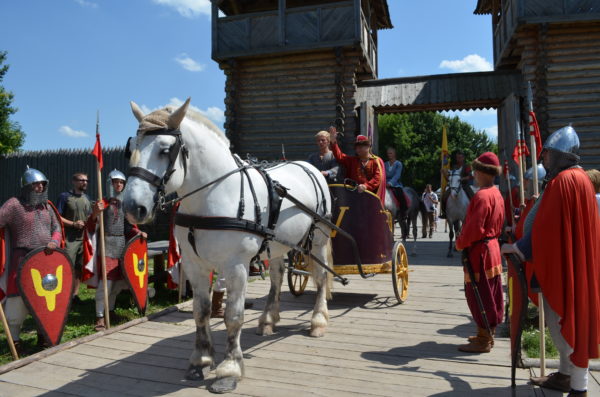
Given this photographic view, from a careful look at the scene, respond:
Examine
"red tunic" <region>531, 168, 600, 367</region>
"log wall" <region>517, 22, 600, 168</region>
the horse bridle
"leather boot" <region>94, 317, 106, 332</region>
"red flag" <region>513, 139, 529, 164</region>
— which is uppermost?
"log wall" <region>517, 22, 600, 168</region>

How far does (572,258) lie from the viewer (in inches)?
108

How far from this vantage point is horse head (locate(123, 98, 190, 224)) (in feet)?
9.14

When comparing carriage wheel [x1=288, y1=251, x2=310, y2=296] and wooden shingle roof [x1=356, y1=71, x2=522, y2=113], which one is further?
wooden shingle roof [x1=356, y1=71, x2=522, y2=113]

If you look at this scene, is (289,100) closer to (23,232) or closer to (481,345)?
(23,232)

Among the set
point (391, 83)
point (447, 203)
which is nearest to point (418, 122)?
point (391, 83)

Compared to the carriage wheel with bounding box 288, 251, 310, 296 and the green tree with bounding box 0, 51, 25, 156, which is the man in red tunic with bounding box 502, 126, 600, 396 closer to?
the carriage wheel with bounding box 288, 251, 310, 296

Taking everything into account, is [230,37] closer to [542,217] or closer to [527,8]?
[527,8]

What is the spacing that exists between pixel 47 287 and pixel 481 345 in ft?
13.7

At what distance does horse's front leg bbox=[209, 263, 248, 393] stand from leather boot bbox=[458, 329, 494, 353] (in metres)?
2.14

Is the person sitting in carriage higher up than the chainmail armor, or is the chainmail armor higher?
the person sitting in carriage

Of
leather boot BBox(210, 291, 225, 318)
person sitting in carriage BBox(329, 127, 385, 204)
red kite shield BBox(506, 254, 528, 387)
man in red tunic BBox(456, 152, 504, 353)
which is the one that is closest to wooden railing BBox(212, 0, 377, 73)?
person sitting in carriage BBox(329, 127, 385, 204)

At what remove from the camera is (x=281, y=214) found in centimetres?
407

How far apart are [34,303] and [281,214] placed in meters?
2.46

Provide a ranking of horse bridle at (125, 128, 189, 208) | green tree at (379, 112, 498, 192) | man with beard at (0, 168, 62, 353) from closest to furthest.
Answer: horse bridle at (125, 128, 189, 208) → man with beard at (0, 168, 62, 353) → green tree at (379, 112, 498, 192)
